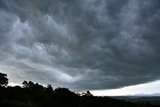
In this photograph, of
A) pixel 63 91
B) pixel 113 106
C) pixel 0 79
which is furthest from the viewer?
pixel 0 79

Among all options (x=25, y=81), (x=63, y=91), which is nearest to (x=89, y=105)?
(x=63, y=91)

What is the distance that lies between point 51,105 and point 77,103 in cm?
748

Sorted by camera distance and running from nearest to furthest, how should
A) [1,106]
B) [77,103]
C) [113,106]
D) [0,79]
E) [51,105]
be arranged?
[1,106], [51,105], [77,103], [113,106], [0,79]

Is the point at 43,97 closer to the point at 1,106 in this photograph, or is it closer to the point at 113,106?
the point at 113,106

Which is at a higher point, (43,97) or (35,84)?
(35,84)

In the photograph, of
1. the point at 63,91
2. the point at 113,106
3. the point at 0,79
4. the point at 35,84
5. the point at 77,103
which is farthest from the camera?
the point at 35,84

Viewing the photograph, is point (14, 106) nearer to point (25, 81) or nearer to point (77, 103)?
point (77, 103)

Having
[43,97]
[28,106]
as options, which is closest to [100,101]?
[43,97]

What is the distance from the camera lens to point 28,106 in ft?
124

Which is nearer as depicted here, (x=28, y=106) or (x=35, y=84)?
(x=28, y=106)

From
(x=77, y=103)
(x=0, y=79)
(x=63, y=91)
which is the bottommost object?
(x=77, y=103)

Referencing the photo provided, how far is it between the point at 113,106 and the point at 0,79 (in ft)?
190

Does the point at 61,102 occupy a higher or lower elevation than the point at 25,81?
lower

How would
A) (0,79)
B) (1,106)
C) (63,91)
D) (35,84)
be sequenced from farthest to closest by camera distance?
(35,84) → (0,79) → (63,91) → (1,106)
